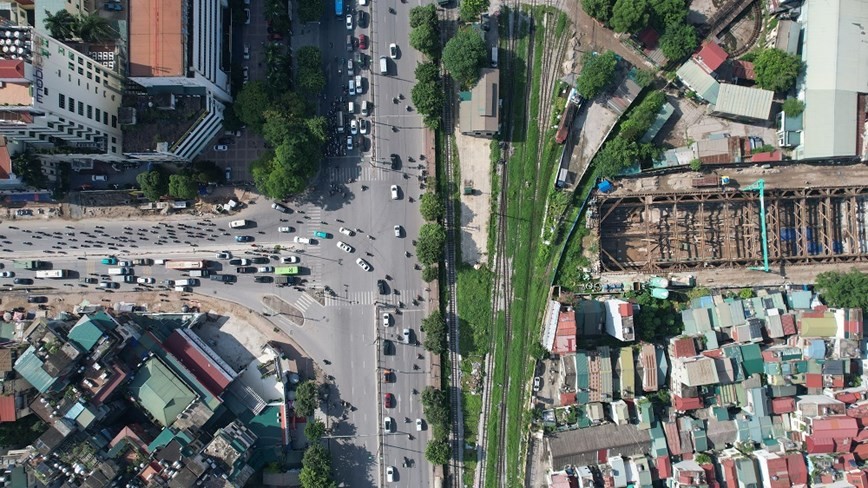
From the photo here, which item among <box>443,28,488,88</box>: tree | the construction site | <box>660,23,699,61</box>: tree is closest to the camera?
<box>443,28,488,88</box>: tree

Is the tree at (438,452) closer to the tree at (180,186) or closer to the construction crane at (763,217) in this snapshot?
the tree at (180,186)

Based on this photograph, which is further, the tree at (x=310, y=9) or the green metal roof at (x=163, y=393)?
the tree at (x=310, y=9)

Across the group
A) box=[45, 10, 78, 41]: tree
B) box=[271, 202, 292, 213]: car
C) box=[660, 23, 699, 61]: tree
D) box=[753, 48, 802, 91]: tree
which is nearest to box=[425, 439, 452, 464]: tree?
box=[271, 202, 292, 213]: car

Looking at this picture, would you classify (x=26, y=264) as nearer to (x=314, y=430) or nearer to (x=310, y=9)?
(x=314, y=430)

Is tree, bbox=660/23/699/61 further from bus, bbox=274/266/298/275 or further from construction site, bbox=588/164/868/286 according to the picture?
bus, bbox=274/266/298/275

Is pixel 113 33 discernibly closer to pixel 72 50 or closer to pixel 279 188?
pixel 72 50

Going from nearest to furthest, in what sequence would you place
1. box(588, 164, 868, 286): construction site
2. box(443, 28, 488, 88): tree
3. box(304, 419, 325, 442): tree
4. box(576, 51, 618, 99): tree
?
box(443, 28, 488, 88): tree → box(576, 51, 618, 99): tree → box(304, 419, 325, 442): tree → box(588, 164, 868, 286): construction site

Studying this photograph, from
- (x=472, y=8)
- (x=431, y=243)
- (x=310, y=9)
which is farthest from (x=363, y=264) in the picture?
(x=472, y=8)

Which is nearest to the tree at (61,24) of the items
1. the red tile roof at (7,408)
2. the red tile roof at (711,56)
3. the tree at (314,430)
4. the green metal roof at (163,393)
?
the green metal roof at (163,393)
